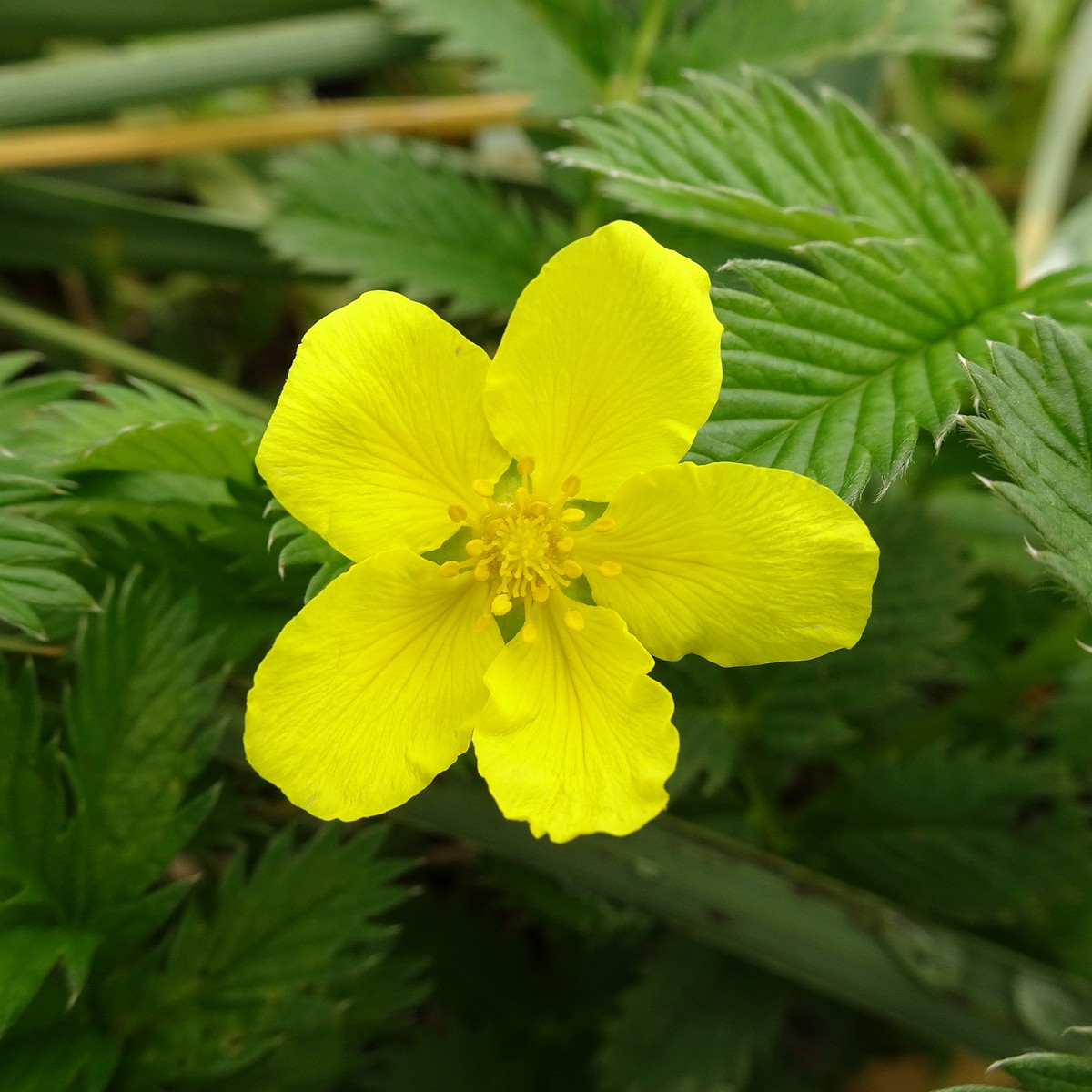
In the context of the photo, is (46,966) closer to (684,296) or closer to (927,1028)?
(684,296)

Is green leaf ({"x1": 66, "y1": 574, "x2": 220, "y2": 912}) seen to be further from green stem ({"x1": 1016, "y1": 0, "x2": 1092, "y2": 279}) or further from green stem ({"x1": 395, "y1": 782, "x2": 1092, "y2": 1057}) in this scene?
green stem ({"x1": 1016, "y1": 0, "x2": 1092, "y2": 279})

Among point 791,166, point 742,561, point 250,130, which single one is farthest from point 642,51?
point 742,561

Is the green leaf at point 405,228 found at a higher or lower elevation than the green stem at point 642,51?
lower

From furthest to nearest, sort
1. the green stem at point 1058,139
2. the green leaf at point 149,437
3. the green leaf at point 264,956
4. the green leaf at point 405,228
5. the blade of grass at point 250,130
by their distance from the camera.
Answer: the green stem at point 1058,139 < the blade of grass at point 250,130 < the green leaf at point 405,228 < the green leaf at point 264,956 < the green leaf at point 149,437

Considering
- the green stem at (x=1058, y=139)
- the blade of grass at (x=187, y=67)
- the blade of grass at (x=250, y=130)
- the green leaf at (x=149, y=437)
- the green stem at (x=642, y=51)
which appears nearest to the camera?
the green leaf at (x=149, y=437)

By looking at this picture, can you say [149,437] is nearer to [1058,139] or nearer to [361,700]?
[361,700]

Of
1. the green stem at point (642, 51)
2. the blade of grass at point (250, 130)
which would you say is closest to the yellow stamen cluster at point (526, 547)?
the green stem at point (642, 51)

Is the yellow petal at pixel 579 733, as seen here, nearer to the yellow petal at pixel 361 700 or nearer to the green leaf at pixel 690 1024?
the yellow petal at pixel 361 700
